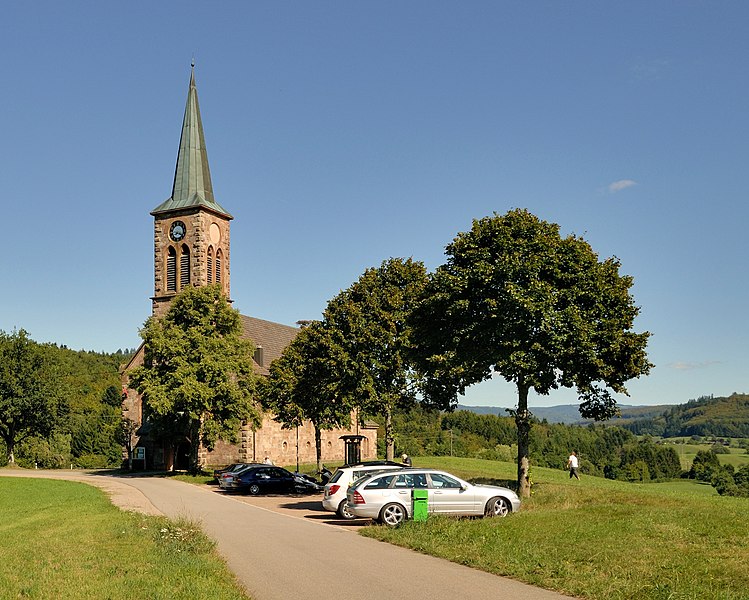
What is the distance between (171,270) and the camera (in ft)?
211

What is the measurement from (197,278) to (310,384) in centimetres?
2796

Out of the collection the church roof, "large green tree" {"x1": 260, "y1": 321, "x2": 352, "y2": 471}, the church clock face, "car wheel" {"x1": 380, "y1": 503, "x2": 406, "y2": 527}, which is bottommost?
"car wheel" {"x1": 380, "y1": 503, "x2": 406, "y2": 527}

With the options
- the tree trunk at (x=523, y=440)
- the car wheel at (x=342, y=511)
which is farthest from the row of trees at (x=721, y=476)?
the car wheel at (x=342, y=511)

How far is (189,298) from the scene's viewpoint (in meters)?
50.3

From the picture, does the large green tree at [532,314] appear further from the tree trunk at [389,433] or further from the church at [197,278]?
the church at [197,278]

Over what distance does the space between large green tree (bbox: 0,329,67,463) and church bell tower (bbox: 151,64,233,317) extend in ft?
37.8

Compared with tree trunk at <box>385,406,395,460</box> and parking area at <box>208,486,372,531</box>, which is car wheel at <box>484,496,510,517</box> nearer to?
parking area at <box>208,486,372,531</box>

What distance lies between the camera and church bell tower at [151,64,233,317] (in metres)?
63.6

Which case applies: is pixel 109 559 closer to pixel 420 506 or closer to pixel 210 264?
pixel 420 506

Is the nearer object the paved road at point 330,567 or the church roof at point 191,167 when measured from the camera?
the paved road at point 330,567

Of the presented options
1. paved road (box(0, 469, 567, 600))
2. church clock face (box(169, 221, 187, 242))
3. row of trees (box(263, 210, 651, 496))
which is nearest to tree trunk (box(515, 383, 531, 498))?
row of trees (box(263, 210, 651, 496))

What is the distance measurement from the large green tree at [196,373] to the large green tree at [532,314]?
22.0 m

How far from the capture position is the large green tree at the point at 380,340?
34.1 m

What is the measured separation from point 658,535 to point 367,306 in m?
20.5
